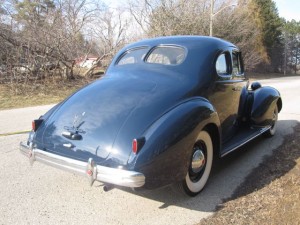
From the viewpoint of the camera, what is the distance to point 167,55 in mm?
4832

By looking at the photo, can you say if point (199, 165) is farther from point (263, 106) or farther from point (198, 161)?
point (263, 106)

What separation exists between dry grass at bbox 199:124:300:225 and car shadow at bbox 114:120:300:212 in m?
0.03

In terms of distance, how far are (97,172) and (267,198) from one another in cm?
187

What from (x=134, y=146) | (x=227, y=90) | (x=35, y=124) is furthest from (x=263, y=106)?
(x=35, y=124)

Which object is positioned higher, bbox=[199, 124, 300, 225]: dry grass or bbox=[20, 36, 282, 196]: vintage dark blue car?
bbox=[20, 36, 282, 196]: vintage dark blue car

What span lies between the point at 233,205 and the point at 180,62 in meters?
1.86

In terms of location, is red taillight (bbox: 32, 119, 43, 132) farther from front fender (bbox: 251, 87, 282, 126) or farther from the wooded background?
the wooded background

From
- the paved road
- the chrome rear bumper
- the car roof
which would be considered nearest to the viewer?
the chrome rear bumper

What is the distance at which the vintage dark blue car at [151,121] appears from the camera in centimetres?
346

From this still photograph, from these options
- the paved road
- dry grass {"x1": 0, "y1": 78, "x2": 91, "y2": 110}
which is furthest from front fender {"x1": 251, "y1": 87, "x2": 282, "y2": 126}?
dry grass {"x1": 0, "y1": 78, "x2": 91, "y2": 110}

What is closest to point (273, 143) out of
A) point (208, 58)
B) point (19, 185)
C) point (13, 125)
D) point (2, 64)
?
point (208, 58)

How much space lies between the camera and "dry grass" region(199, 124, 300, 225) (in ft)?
11.5

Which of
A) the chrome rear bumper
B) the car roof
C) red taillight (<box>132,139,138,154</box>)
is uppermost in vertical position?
the car roof

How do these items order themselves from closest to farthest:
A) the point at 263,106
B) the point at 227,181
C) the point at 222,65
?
the point at 227,181 → the point at 222,65 → the point at 263,106
